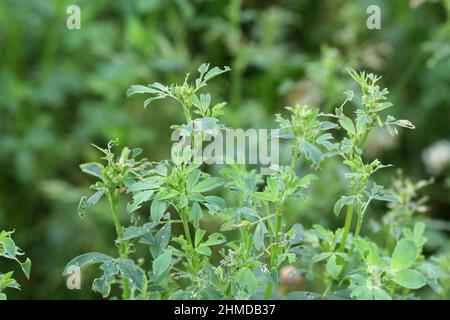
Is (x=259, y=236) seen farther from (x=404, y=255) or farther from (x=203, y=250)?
(x=404, y=255)

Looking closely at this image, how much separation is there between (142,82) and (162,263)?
1.58 metres

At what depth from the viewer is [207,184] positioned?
107 centimetres

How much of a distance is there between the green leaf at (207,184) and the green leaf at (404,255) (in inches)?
11.1

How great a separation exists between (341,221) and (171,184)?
58.1 inches

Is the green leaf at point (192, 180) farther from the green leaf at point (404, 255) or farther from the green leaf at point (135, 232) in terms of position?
the green leaf at point (404, 255)

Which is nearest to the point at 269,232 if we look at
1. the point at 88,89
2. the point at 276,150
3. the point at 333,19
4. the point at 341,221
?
the point at 276,150

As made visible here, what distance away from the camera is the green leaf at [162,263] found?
103cm

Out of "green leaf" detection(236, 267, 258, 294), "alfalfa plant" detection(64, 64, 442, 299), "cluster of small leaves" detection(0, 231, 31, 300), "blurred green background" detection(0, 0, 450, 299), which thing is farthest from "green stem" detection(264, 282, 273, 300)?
"blurred green background" detection(0, 0, 450, 299)

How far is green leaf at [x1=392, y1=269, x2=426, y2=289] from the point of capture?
3.48 ft

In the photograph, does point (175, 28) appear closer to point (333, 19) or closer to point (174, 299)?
point (333, 19)

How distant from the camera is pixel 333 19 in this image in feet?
10.3

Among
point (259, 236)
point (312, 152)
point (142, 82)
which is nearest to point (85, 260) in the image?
point (259, 236)

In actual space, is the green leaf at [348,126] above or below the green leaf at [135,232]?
above

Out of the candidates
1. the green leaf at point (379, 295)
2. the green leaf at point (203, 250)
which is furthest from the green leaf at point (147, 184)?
the green leaf at point (379, 295)
